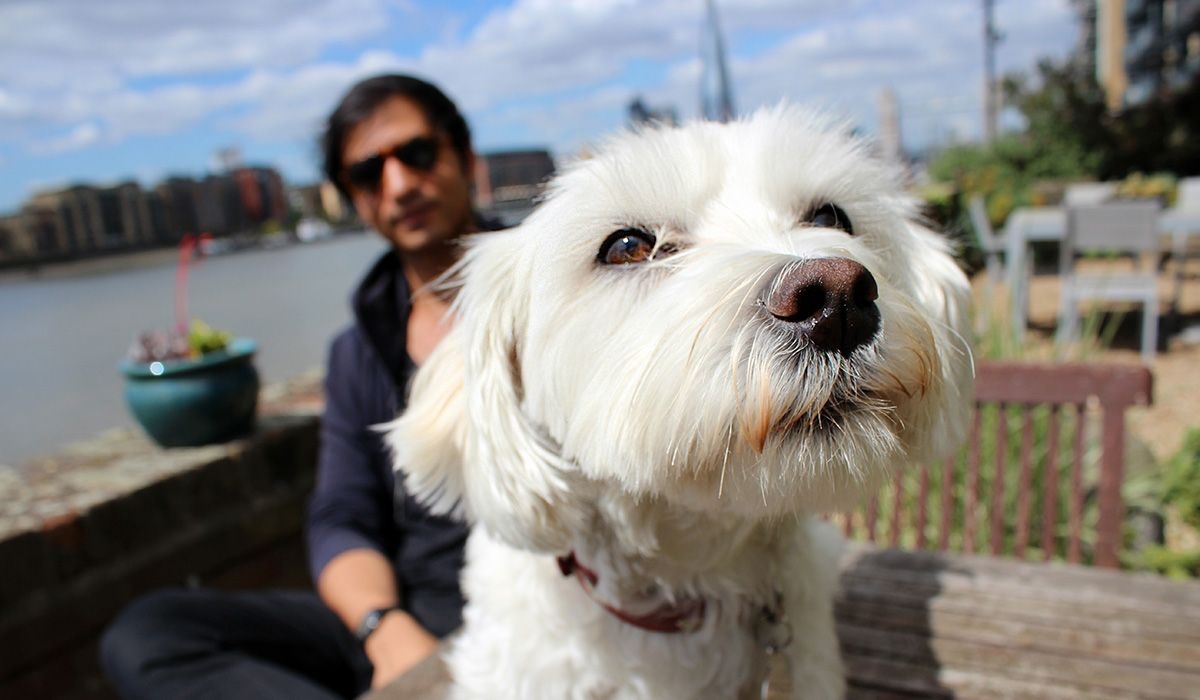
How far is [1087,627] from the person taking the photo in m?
1.55

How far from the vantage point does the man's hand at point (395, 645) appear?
176 cm

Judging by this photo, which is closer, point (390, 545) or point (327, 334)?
point (390, 545)

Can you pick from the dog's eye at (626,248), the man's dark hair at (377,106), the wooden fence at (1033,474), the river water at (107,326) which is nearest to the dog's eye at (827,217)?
the dog's eye at (626,248)

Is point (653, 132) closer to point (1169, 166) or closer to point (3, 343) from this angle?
point (3, 343)

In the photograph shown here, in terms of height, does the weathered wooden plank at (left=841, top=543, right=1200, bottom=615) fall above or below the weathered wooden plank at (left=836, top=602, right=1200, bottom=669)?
below

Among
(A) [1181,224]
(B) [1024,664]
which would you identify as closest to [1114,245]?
(A) [1181,224]

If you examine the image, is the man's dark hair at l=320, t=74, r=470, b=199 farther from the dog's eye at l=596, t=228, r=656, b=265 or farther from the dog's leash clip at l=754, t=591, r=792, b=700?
the dog's leash clip at l=754, t=591, r=792, b=700

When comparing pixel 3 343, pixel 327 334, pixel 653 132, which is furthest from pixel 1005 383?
pixel 3 343

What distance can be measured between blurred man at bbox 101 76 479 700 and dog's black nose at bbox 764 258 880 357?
128 cm

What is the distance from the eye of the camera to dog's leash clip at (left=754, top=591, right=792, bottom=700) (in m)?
1.20

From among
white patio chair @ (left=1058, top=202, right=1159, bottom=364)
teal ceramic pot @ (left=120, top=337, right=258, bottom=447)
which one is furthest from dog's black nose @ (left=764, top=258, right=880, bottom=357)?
white patio chair @ (left=1058, top=202, right=1159, bottom=364)

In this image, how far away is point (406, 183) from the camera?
2123mm

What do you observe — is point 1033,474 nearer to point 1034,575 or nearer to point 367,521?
point 1034,575

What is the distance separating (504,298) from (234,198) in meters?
11.8
